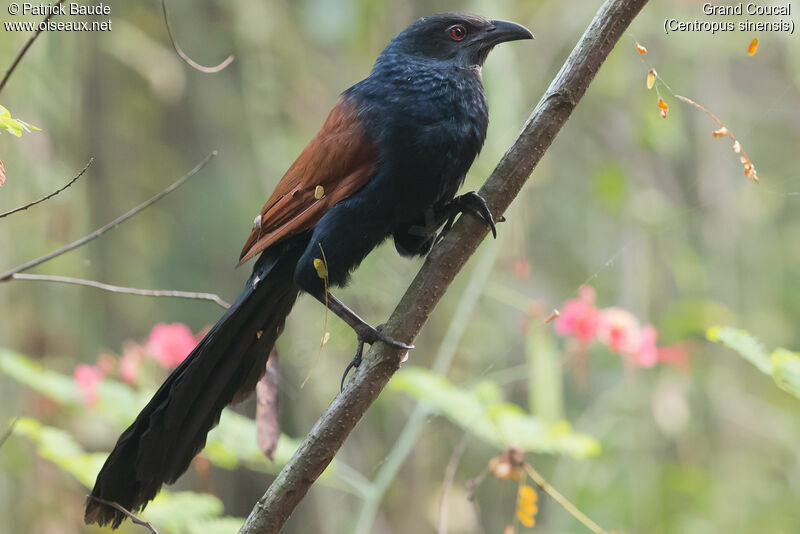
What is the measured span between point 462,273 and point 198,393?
191 centimetres

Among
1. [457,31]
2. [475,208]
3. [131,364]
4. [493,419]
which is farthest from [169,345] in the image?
[457,31]

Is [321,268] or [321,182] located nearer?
[321,268]

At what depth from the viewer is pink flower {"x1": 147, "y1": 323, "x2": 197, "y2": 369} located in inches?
93.9

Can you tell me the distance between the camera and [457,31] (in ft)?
7.45

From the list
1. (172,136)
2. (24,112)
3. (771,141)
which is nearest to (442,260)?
(24,112)

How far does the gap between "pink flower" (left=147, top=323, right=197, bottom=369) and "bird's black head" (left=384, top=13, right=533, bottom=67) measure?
1088mm

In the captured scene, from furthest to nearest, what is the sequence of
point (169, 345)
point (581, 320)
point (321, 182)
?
point (581, 320), point (169, 345), point (321, 182)

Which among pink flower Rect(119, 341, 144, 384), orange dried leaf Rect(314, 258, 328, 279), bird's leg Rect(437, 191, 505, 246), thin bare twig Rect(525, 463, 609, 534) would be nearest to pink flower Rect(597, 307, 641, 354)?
thin bare twig Rect(525, 463, 609, 534)

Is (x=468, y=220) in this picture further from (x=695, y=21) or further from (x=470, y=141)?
(x=695, y=21)

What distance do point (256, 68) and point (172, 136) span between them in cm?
99

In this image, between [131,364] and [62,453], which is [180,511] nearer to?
[62,453]

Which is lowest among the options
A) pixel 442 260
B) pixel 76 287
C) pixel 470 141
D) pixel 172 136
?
pixel 76 287

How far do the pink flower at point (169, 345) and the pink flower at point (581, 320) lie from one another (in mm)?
1206

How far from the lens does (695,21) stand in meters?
3.08
